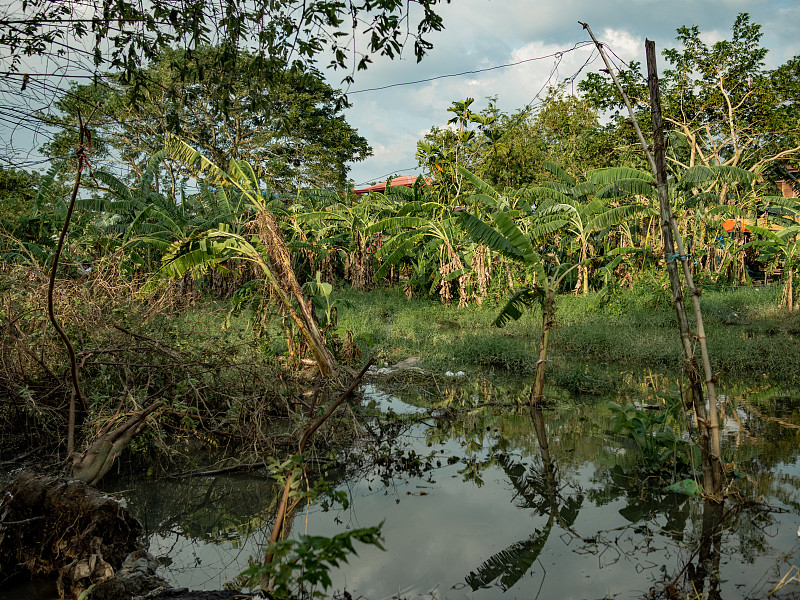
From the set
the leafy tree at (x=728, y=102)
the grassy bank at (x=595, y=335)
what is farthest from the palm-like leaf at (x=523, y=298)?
the leafy tree at (x=728, y=102)

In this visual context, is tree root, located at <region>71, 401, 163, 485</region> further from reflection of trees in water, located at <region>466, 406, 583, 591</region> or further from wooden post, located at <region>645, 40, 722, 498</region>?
wooden post, located at <region>645, 40, 722, 498</region>

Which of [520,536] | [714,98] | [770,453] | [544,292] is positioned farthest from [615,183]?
[714,98]

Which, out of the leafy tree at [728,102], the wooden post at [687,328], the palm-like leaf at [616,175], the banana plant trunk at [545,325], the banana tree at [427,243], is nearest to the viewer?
the wooden post at [687,328]

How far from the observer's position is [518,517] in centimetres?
361

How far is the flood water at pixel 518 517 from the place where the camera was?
287 cm

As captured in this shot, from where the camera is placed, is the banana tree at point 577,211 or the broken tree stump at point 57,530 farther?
the banana tree at point 577,211

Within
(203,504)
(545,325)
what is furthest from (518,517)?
(545,325)

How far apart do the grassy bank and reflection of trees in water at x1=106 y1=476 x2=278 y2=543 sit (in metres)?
2.71

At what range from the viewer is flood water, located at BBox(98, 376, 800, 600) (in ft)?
9.41

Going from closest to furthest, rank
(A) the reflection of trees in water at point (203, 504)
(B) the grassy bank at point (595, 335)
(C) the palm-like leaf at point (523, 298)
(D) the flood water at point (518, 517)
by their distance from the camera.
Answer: (D) the flood water at point (518, 517) < (A) the reflection of trees in water at point (203, 504) < (C) the palm-like leaf at point (523, 298) < (B) the grassy bank at point (595, 335)

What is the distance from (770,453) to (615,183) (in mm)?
5393

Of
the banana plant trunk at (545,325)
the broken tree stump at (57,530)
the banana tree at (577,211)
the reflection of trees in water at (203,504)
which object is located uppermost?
the banana tree at (577,211)

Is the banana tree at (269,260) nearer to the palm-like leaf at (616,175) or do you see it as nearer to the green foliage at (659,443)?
the green foliage at (659,443)

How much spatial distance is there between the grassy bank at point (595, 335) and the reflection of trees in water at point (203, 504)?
2714 mm
